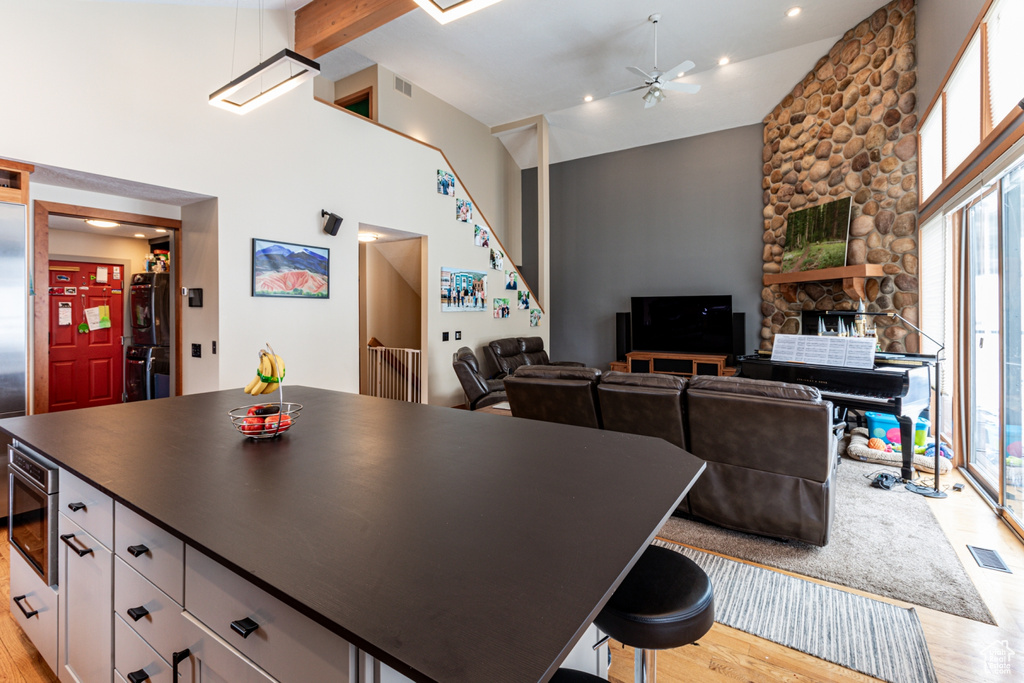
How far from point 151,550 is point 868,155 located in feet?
21.2

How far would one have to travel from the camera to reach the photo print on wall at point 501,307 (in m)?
6.91

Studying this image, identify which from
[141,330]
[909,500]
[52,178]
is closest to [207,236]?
[52,178]

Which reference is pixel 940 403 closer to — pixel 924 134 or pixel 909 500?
pixel 909 500

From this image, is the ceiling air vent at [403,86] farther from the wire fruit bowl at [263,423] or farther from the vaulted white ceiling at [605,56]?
the wire fruit bowl at [263,423]

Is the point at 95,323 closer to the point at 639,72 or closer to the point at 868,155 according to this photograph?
the point at 639,72

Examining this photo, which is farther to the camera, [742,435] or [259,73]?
[259,73]

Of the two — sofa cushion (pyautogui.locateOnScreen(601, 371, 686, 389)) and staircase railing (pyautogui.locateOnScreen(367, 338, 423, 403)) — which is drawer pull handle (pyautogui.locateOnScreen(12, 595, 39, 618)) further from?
staircase railing (pyautogui.locateOnScreen(367, 338, 423, 403))

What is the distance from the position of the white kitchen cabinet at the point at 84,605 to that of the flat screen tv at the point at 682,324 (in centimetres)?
656

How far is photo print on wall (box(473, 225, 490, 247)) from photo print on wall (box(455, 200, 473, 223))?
0.20 metres

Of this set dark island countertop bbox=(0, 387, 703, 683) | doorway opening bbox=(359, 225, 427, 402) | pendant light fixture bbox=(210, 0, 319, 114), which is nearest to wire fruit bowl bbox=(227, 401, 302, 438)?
dark island countertop bbox=(0, 387, 703, 683)

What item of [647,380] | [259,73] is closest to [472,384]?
[647,380]

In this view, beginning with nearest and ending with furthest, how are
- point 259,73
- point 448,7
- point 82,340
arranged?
point 448,7 < point 259,73 < point 82,340

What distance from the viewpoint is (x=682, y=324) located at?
681 centimetres

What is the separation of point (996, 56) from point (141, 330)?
703 centimetres
